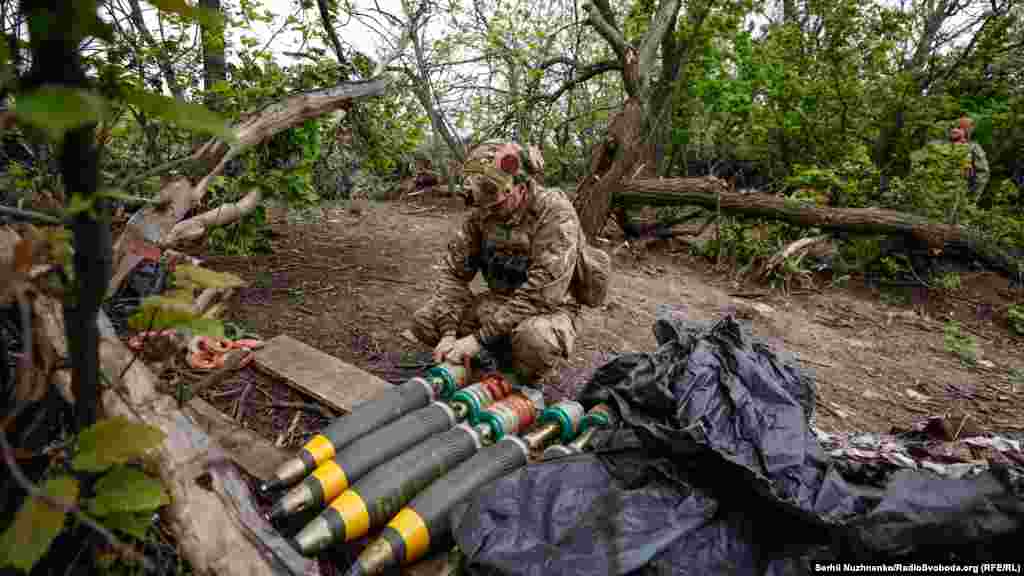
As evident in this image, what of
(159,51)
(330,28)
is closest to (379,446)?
(159,51)

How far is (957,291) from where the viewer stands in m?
6.71

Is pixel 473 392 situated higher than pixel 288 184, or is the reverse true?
pixel 288 184

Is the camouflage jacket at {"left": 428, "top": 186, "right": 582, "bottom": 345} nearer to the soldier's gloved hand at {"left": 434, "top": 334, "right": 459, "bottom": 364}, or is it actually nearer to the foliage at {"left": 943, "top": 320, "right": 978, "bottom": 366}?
the soldier's gloved hand at {"left": 434, "top": 334, "right": 459, "bottom": 364}

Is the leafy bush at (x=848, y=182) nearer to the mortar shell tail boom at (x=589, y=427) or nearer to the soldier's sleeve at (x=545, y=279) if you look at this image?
the soldier's sleeve at (x=545, y=279)

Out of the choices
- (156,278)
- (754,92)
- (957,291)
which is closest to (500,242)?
(156,278)

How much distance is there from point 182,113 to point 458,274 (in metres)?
2.69

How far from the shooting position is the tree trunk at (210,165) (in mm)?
2551

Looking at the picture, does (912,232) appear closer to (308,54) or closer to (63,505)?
(308,54)

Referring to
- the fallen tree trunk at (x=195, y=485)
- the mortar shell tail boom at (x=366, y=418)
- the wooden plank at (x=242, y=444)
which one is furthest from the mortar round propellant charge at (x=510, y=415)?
the fallen tree trunk at (x=195, y=485)

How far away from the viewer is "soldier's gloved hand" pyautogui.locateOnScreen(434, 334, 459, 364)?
9.75 ft

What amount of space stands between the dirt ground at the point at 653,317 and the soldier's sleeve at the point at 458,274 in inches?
19.4

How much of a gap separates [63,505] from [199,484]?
732mm

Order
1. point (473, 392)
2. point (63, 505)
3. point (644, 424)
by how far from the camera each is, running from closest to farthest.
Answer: point (63, 505) → point (644, 424) → point (473, 392)

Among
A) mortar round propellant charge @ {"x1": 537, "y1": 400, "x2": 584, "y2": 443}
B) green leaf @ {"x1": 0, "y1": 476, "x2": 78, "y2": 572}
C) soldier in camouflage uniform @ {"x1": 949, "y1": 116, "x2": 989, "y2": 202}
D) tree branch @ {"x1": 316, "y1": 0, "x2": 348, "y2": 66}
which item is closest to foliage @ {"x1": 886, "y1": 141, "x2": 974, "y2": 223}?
soldier in camouflage uniform @ {"x1": 949, "y1": 116, "x2": 989, "y2": 202}
